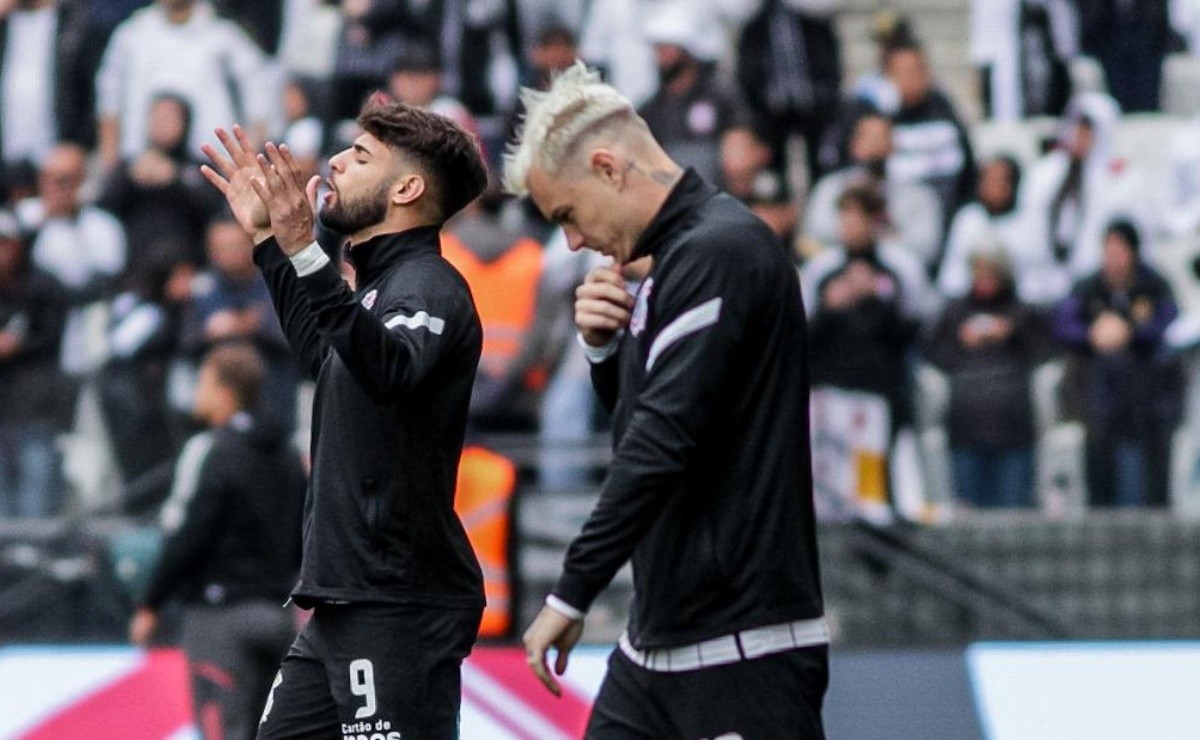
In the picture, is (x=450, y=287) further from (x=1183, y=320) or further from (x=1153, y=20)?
(x=1153, y=20)

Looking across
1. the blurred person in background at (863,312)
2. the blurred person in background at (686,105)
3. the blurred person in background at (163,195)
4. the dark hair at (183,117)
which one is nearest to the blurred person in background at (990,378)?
the blurred person in background at (863,312)

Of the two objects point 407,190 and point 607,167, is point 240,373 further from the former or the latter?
point 607,167

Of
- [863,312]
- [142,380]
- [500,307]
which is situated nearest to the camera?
[500,307]

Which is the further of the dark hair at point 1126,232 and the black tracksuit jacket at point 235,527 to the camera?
the dark hair at point 1126,232

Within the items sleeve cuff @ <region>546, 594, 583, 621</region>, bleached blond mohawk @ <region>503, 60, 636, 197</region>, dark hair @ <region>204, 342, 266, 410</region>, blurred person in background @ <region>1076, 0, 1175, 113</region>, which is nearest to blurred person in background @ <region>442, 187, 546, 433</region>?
dark hair @ <region>204, 342, 266, 410</region>

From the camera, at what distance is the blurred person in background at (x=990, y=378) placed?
1220 cm

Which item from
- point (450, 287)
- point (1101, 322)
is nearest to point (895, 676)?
point (1101, 322)

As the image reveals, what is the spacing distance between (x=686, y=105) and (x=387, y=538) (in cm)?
750

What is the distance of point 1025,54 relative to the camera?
14.5 meters

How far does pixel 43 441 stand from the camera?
511 inches

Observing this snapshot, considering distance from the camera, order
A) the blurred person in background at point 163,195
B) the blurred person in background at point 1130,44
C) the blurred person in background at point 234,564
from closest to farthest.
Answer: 1. the blurred person in background at point 234,564
2. the blurred person in background at point 163,195
3. the blurred person in background at point 1130,44

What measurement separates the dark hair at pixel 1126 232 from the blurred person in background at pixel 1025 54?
6.10 feet

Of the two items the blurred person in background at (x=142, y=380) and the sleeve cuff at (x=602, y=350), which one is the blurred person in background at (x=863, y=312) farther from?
the sleeve cuff at (x=602, y=350)

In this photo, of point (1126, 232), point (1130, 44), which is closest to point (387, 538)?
point (1126, 232)
